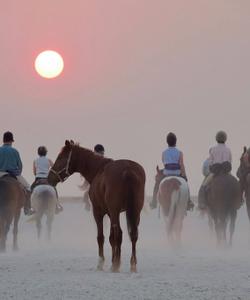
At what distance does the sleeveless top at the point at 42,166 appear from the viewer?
26781 mm

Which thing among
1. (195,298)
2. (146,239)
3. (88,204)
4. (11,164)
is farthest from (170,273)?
(146,239)

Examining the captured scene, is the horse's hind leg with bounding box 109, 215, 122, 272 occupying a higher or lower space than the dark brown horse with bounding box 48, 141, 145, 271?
lower

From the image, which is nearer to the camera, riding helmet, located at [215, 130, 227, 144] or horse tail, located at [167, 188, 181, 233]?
riding helmet, located at [215, 130, 227, 144]

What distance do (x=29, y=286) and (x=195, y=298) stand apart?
265 cm

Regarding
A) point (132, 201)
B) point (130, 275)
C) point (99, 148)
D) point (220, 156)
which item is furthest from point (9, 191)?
point (130, 275)

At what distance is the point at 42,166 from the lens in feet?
87.8

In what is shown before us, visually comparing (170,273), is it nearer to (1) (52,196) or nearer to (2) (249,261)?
(2) (249,261)

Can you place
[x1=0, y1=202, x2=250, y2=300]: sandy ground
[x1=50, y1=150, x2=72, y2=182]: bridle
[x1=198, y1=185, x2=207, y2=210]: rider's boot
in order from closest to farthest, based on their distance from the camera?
[x1=0, y1=202, x2=250, y2=300]: sandy ground, [x1=50, y1=150, x2=72, y2=182]: bridle, [x1=198, y1=185, x2=207, y2=210]: rider's boot

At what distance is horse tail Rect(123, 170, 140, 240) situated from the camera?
53.2ft

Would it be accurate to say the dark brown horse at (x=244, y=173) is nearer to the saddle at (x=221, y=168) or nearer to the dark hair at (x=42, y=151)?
the saddle at (x=221, y=168)

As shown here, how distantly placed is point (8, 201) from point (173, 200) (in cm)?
376

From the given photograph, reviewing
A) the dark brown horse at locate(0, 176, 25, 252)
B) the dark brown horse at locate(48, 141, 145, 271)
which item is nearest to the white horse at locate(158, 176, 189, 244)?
the dark brown horse at locate(0, 176, 25, 252)

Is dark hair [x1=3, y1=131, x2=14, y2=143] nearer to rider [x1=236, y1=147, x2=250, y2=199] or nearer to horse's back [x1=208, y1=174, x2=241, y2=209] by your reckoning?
horse's back [x1=208, y1=174, x2=241, y2=209]

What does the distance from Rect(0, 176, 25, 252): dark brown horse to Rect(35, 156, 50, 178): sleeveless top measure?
3.02 meters
